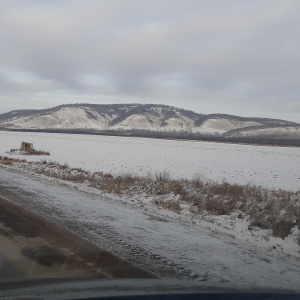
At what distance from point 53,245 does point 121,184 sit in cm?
1125

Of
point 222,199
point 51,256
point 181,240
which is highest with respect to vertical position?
point 51,256

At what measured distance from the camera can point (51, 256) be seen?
6.32 m

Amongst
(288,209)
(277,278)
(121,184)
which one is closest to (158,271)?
(277,278)

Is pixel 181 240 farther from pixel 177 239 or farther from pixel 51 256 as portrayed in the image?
pixel 51 256

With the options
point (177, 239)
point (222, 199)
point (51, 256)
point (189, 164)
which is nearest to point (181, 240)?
point (177, 239)

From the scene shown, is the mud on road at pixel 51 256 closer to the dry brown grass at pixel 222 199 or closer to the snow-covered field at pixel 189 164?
the dry brown grass at pixel 222 199

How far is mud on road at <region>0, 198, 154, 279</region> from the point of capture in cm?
551

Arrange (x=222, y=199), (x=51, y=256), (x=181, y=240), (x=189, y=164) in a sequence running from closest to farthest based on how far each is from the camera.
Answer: (x=51, y=256) → (x=181, y=240) → (x=222, y=199) → (x=189, y=164)

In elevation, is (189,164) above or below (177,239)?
below

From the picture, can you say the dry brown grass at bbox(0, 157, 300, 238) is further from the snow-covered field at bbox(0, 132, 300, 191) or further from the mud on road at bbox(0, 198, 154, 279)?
the snow-covered field at bbox(0, 132, 300, 191)

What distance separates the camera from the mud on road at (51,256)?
551cm

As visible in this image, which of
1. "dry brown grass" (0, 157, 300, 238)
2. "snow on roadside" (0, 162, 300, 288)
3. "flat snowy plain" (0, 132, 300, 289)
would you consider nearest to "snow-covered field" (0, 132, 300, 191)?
"dry brown grass" (0, 157, 300, 238)

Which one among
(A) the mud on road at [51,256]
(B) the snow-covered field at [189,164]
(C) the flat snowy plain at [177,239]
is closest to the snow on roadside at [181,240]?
(C) the flat snowy plain at [177,239]

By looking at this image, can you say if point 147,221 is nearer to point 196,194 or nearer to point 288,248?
point 288,248
